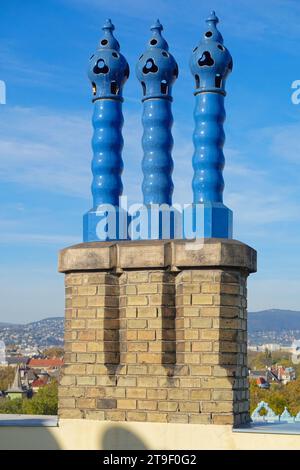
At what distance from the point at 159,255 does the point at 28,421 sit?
8.84 ft

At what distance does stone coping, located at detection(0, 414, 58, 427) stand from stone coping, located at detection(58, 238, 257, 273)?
1.82m

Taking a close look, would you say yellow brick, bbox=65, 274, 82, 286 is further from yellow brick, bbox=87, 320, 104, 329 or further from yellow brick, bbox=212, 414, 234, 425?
yellow brick, bbox=212, 414, 234, 425

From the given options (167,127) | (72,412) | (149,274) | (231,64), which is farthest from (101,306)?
(231,64)

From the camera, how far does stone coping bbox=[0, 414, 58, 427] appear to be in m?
9.72

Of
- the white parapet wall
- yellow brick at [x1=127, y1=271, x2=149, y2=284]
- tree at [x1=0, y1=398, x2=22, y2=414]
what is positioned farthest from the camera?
tree at [x1=0, y1=398, x2=22, y2=414]

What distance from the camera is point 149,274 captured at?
939 cm

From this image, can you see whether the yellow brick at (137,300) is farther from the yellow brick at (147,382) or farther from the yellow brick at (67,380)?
the yellow brick at (67,380)

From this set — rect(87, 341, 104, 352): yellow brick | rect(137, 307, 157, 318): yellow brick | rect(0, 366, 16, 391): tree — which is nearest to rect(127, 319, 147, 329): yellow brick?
rect(137, 307, 157, 318): yellow brick

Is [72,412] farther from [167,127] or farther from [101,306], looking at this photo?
[167,127]

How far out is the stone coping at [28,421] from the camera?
9719mm

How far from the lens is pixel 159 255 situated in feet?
30.6

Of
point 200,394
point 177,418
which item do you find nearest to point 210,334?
point 200,394

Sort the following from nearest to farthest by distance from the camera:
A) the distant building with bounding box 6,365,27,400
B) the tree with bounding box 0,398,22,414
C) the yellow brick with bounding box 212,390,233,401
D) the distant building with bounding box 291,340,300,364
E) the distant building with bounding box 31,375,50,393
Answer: the yellow brick with bounding box 212,390,233,401
the distant building with bounding box 291,340,300,364
the tree with bounding box 0,398,22,414
the distant building with bounding box 6,365,27,400
the distant building with bounding box 31,375,50,393

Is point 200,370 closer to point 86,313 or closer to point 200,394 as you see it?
point 200,394
